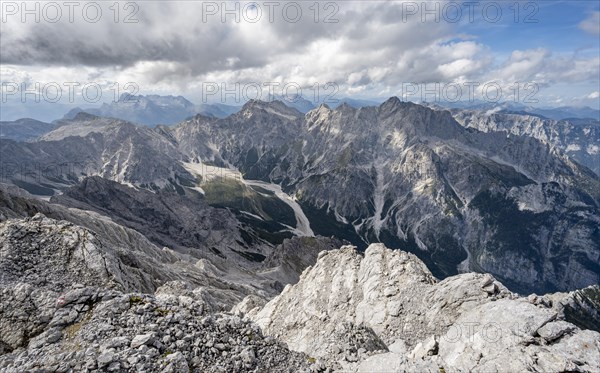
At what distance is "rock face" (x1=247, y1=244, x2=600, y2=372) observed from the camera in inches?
896

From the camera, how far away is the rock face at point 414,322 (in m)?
22.8

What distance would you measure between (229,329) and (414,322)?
80.3 ft

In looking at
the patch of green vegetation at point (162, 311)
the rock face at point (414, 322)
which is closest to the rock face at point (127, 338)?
the patch of green vegetation at point (162, 311)

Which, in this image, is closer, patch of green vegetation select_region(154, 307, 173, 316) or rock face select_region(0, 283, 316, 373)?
rock face select_region(0, 283, 316, 373)

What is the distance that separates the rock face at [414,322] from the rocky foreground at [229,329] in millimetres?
121

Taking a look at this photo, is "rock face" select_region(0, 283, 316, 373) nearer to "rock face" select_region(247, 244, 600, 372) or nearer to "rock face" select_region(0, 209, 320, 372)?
"rock face" select_region(0, 209, 320, 372)

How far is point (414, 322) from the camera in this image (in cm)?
3816

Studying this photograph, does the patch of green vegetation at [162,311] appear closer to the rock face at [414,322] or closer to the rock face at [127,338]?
the rock face at [127,338]

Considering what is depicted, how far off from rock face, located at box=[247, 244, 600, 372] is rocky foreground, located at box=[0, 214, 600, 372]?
0.40 ft

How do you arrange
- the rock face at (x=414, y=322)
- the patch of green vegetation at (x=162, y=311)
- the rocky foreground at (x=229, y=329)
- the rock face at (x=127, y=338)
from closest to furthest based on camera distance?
the rock face at (x=127, y=338), the rocky foreground at (x=229, y=329), the patch of green vegetation at (x=162, y=311), the rock face at (x=414, y=322)

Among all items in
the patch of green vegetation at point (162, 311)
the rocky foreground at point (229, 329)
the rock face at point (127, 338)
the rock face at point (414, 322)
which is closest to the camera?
the rock face at point (127, 338)

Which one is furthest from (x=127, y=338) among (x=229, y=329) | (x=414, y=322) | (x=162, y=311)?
(x=414, y=322)

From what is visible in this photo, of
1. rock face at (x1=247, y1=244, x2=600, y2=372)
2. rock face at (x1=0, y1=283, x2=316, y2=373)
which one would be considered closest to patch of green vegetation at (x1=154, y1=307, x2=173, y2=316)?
rock face at (x1=0, y1=283, x2=316, y2=373)

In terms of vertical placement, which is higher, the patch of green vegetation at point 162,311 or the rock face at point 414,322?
the patch of green vegetation at point 162,311
